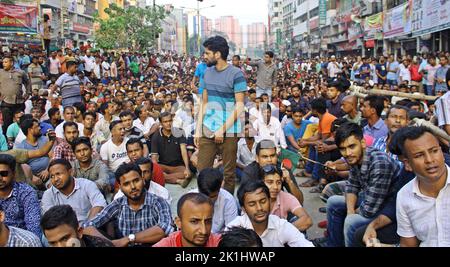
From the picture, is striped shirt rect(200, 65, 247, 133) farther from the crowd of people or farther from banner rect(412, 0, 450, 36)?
banner rect(412, 0, 450, 36)

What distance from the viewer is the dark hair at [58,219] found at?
3.02m

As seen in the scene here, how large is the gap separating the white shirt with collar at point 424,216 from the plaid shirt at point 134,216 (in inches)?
73.1

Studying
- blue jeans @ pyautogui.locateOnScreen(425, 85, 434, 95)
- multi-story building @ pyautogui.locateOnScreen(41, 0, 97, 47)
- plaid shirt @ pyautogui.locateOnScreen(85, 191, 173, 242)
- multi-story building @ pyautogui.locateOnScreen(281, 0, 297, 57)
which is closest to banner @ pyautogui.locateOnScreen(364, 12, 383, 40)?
blue jeans @ pyautogui.locateOnScreen(425, 85, 434, 95)

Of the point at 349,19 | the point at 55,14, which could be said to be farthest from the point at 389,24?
the point at 55,14

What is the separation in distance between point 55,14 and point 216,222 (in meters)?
41.7

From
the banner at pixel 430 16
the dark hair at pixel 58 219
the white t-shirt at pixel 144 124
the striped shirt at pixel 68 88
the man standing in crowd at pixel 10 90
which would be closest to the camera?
the dark hair at pixel 58 219

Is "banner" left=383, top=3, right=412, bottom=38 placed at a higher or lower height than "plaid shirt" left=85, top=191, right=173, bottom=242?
higher

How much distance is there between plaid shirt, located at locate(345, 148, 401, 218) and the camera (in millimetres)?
3672

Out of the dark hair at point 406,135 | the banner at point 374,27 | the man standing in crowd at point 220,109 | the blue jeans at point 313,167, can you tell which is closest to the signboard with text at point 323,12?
the banner at point 374,27

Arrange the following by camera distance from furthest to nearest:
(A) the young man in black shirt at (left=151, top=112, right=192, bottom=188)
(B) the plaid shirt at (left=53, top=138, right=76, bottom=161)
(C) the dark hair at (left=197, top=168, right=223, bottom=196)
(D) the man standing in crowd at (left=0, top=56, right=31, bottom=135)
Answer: (D) the man standing in crowd at (left=0, top=56, right=31, bottom=135) < (A) the young man in black shirt at (left=151, top=112, right=192, bottom=188) < (B) the plaid shirt at (left=53, top=138, right=76, bottom=161) < (C) the dark hair at (left=197, top=168, right=223, bottom=196)

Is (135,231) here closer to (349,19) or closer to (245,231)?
(245,231)

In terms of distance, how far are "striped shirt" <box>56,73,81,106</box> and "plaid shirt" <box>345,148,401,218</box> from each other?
6.77m

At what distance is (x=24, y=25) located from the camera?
885 inches

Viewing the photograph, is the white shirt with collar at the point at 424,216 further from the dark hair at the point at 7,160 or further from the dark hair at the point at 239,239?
the dark hair at the point at 7,160
